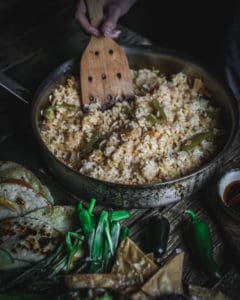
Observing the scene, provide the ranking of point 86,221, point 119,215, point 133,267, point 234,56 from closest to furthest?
point 133,267
point 86,221
point 119,215
point 234,56

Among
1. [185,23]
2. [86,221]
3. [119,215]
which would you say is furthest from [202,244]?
[185,23]

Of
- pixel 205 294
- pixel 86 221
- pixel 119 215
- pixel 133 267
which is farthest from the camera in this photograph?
pixel 119 215

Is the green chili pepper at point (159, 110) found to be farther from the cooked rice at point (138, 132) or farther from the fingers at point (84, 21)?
the fingers at point (84, 21)

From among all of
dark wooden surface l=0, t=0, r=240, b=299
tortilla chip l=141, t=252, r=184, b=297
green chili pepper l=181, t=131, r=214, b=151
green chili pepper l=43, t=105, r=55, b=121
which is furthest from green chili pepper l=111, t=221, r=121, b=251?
green chili pepper l=43, t=105, r=55, b=121

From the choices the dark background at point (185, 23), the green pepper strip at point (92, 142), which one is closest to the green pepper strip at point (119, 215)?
the green pepper strip at point (92, 142)

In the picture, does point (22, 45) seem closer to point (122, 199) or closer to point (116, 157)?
point (116, 157)

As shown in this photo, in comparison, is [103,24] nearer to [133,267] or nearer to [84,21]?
[84,21]
